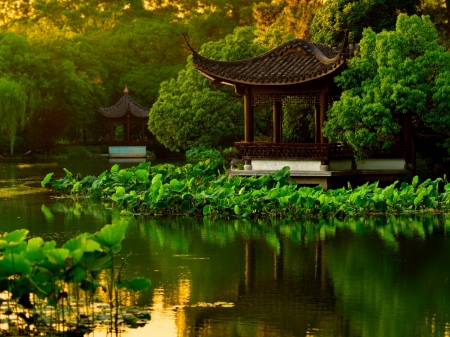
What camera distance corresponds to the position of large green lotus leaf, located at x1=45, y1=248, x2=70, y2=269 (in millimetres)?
8228

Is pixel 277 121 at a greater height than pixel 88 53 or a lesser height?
lesser


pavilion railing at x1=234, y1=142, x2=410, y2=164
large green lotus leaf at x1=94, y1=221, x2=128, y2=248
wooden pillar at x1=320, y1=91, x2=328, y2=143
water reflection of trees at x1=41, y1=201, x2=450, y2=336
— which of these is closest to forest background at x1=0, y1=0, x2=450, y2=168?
wooden pillar at x1=320, y1=91, x2=328, y2=143

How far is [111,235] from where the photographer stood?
8.59 metres

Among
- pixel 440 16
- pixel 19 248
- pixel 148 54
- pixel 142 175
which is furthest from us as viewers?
pixel 148 54

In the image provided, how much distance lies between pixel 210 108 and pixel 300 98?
29.4 ft

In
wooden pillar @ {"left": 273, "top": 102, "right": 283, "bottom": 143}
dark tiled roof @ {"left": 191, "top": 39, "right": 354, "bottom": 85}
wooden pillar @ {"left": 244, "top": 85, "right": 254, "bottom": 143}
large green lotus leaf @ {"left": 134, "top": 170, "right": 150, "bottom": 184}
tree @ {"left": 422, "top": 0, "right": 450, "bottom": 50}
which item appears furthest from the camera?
tree @ {"left": 422, "top": 0, "right": 450, "bottom": 50}

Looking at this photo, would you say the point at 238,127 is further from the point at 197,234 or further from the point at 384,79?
the point at 197,234

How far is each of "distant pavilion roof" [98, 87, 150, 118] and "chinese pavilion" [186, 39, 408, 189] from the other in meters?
29.8

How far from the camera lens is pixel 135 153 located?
5453cm

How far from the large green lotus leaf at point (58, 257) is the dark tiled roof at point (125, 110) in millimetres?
45619

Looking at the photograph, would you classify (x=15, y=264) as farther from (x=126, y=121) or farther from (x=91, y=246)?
(x=126, y=121)

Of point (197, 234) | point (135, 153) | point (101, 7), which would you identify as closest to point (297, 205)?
point (197, 234)

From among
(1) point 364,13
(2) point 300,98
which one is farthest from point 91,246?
(1) point 364,13

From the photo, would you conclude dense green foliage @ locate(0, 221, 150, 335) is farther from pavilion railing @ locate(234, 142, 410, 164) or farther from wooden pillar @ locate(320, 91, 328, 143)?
wooden pillar @ locate(320, 91, 328, 143)
